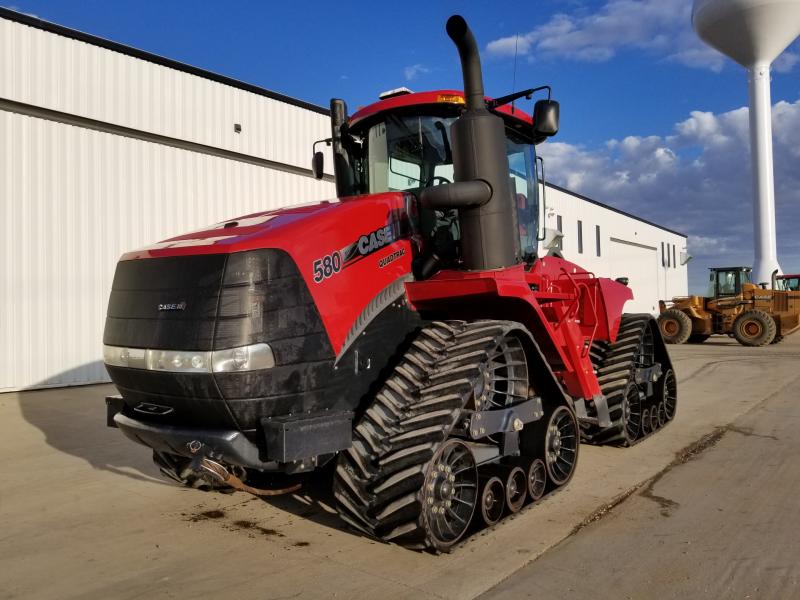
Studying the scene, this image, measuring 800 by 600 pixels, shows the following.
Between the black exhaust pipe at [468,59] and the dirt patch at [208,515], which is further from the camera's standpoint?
Answer: the dirt patch at [208,515]

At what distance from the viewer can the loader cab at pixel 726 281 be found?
20.2 m

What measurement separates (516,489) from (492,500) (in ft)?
1.01

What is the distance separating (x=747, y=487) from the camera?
4.95 metres

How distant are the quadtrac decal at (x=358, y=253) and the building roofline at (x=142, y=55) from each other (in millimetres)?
9018

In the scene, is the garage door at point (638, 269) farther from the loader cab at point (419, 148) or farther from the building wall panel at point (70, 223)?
the loader cab at point (419, 148)

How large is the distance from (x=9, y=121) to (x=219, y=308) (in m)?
8.98

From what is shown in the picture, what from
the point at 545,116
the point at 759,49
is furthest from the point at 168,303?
the point at 759,49

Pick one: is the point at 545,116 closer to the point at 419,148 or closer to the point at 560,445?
the point at 419,148

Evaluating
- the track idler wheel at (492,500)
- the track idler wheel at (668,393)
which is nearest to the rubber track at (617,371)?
the track idler wheel at (668,393)

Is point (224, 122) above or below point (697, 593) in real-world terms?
above

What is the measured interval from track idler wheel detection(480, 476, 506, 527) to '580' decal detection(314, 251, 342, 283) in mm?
1637

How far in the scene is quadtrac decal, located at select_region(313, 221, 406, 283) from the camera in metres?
3.52

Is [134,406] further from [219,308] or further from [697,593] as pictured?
[697,593]

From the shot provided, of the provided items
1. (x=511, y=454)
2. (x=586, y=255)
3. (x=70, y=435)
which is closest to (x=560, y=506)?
(x=511, y=454)
